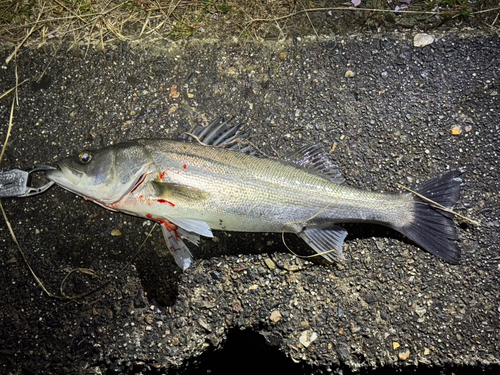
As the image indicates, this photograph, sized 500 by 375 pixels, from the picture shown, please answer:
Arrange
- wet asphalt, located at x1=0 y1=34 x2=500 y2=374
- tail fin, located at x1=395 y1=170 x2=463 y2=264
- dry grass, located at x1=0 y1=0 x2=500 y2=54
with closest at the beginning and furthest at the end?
tail fin, located at x1=395 y1=170 x2=463 y2=264, wet asphalt, located at x1=0 y1=34 x2=500 y2=374, dry grass, located at x1=0 y1=0 x2=500 y2=54

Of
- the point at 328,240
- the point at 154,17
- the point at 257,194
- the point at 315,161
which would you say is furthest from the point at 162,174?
the point at 154,17

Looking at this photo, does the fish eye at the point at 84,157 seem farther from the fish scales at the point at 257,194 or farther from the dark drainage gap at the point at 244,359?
the dark drainage gap at the point at 244,359

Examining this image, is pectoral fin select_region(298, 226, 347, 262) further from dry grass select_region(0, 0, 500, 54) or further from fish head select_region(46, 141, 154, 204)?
dry grass select_region(0, 0, 500, 54)

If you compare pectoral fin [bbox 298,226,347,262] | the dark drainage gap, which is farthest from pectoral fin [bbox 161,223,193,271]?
pectoral fin [bbox 298,226,347,262]

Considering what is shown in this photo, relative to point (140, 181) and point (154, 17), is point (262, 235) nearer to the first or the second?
point (140, 181)

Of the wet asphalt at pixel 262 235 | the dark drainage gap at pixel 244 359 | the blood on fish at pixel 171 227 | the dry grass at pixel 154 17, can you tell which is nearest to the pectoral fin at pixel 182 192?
the blood on fish at pixel 171 227

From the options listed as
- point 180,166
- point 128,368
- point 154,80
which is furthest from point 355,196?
point 128,368
